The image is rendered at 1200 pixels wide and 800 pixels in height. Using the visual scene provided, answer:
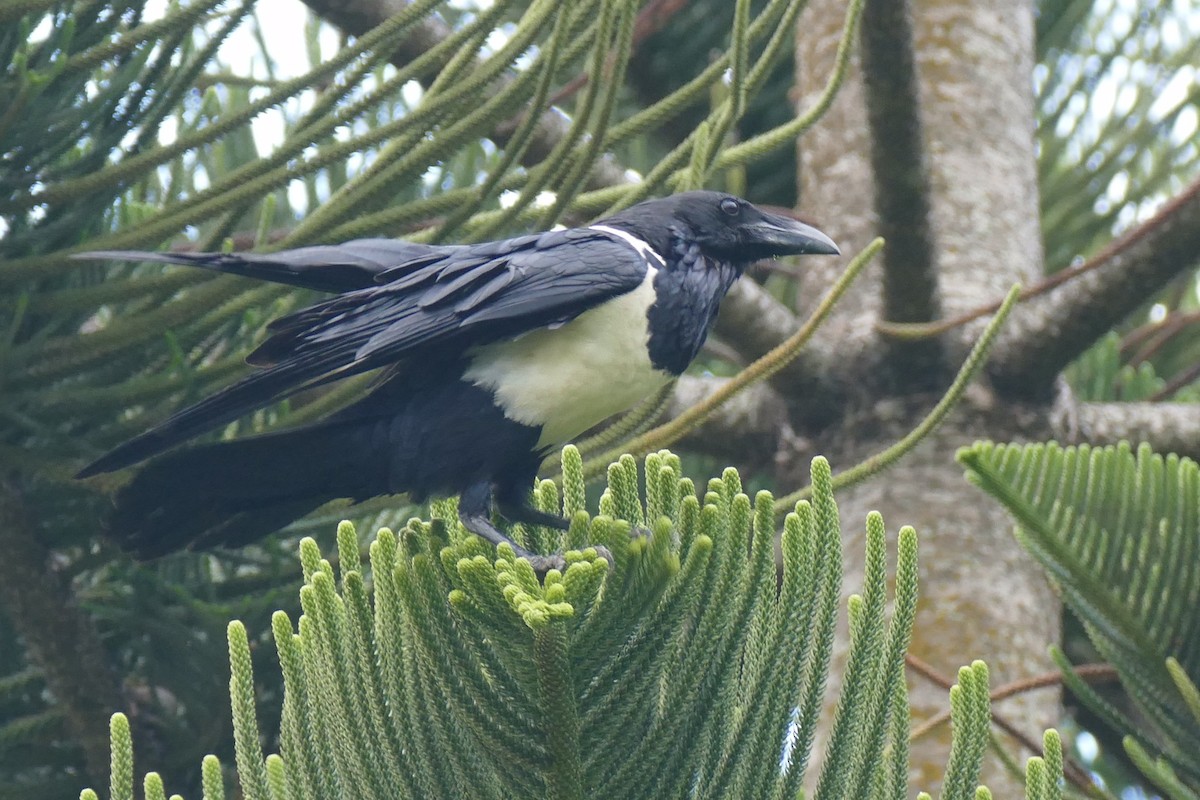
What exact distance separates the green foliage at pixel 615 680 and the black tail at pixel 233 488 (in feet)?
2.62

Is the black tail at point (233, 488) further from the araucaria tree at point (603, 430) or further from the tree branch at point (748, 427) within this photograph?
the tree branch at point (748, 427)

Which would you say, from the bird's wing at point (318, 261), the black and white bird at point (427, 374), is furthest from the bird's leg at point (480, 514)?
the bird's wing at point (318, 261)

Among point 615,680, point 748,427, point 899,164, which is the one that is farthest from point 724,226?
point 615,680

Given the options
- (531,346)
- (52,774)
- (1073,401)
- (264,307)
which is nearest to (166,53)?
(264,307)

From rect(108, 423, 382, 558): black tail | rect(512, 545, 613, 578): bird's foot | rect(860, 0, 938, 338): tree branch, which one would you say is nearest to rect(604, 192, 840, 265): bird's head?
rect(860, 0, 938, 338): tree branch

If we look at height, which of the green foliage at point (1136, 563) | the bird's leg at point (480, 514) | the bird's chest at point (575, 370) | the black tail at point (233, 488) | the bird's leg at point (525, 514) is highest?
the bird's chest at point (575, 370)

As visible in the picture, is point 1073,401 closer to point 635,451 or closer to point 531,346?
point 635,451

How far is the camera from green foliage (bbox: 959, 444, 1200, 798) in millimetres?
2299

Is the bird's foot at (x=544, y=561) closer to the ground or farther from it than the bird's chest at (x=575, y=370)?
closer to the ground

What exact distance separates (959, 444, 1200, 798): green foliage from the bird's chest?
0.60 meters

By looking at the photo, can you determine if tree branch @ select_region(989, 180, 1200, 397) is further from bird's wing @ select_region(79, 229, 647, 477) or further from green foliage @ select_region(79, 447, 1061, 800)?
green foliage @ select_region(79, 447, 1061, 800)

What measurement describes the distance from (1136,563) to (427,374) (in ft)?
3.57

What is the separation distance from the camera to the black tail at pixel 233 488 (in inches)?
93.5

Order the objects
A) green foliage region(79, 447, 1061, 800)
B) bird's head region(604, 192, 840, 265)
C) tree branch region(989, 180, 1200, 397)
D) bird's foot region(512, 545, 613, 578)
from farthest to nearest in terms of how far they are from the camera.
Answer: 1. tree branch region(989, 180, 1200, 397)
2. bird's head region(604, 192, 840, 265)
3. bird's foot region(512, 545, 613, 578)
4. green foliage region(79, 447, 1061, 800)
